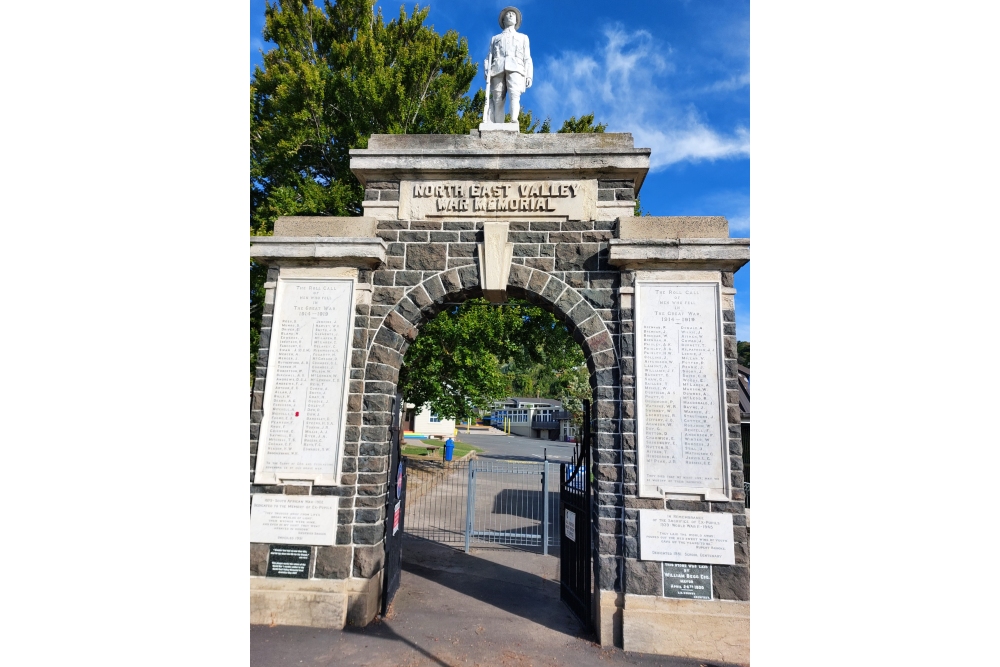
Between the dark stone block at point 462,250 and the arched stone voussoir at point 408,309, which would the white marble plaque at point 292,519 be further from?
the dark stone block at point 462,250

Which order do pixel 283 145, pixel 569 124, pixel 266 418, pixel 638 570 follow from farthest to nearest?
pixel 569 124, pixel 283 145, pixel 266 418, pixel 638 570

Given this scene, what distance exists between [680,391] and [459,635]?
134 inches

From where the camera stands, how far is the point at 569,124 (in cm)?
1495

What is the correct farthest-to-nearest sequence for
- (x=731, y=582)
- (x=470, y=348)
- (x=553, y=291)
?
(x=470, y=348)
(x=553, y=291)
(x=731, y=582)

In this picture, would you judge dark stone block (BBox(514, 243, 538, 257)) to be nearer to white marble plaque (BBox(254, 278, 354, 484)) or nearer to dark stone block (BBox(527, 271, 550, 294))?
A: dark stone block (BBox(527, 271, 550, 294))

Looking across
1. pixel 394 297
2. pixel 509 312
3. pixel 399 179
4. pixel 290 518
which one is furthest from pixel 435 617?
pixel 509 312

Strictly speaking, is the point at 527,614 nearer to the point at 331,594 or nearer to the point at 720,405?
the point at 331,594

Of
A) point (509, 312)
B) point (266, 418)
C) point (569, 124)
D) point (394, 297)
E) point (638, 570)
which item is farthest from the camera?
point (569, 124)

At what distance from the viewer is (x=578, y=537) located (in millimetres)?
6043

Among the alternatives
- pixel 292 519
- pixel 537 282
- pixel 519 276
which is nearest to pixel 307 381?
pixel 292 519

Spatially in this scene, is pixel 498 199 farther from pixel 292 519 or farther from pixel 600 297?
pixel 292 519

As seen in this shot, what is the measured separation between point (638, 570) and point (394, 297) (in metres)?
3.89

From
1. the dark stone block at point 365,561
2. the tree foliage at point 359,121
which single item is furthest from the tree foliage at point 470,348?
the dark stone block at point 365,561

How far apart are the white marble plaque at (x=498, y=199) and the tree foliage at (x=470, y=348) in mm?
5489
